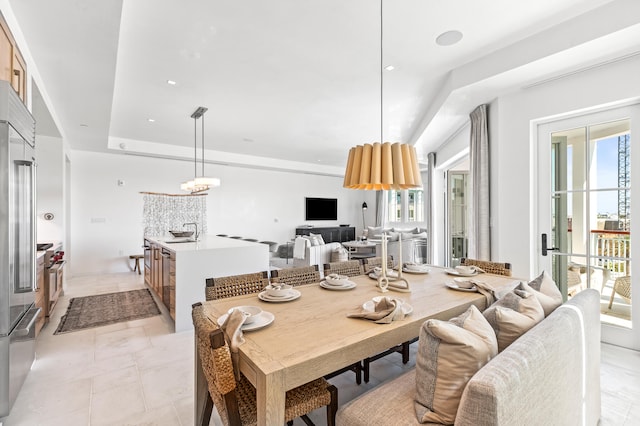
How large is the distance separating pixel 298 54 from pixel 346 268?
206 centimetres

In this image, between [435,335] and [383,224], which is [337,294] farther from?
[383,224]

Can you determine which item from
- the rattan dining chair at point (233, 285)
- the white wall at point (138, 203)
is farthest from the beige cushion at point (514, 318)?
the white wall at point (138, 203)

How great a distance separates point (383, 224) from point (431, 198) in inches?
139

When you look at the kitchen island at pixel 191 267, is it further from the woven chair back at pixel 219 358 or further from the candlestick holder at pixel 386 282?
the woven chair back at pixel 219 358

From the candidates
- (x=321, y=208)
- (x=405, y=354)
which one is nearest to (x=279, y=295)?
(x=405, y=354)

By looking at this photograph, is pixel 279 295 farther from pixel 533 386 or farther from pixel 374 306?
pixel 533 386

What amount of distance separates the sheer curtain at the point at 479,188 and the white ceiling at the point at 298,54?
11.0 inches

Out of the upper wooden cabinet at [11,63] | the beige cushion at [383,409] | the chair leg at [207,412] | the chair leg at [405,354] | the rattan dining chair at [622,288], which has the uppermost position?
the upper wooden cabinet at [11,63]

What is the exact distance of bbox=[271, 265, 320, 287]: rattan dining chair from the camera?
2258 millimetres

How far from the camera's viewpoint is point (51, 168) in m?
4.53

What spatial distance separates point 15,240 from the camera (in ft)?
5.81

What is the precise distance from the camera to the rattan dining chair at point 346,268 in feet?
8.20

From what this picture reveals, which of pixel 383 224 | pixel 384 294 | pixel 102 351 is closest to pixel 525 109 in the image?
pixel 384 294

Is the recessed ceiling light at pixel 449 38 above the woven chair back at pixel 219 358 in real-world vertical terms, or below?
above
